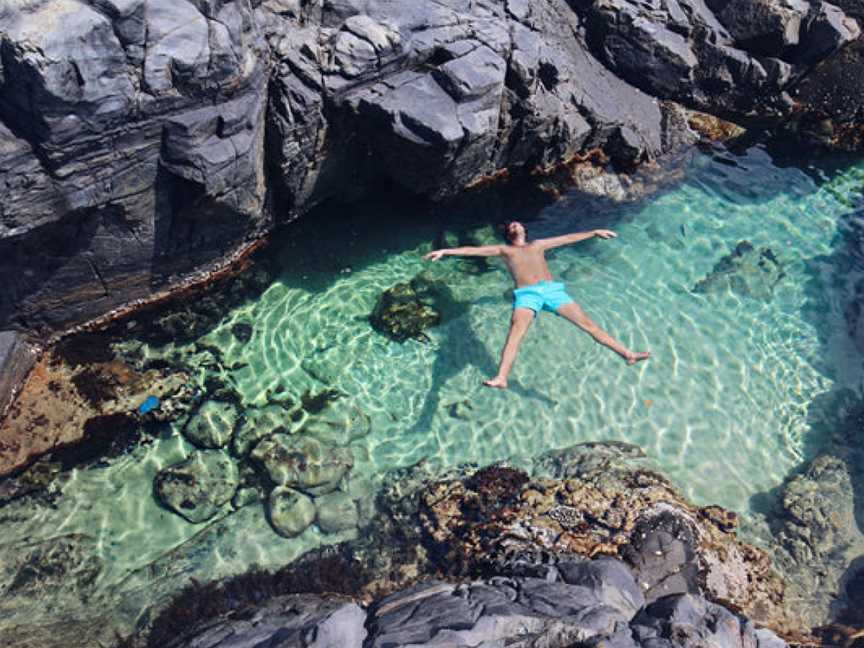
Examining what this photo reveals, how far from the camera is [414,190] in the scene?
11.0m

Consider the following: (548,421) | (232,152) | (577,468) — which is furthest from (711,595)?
(232,152)

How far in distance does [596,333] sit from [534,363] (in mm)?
1084

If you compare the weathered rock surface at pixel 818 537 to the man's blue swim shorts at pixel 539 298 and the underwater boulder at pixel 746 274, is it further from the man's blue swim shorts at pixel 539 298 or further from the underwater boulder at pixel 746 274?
the man's blue swim shorts at pixel 539 298

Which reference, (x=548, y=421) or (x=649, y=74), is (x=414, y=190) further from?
(x=649, y=74)

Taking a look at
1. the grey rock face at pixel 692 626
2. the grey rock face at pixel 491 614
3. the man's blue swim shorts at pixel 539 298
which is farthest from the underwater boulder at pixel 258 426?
the grey rock face at pixel 692 626

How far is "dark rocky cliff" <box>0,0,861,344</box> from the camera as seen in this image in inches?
293

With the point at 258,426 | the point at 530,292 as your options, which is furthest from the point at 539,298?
the point at 258,426

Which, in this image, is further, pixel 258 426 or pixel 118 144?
pixel 258 426

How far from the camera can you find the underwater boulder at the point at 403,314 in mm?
10266

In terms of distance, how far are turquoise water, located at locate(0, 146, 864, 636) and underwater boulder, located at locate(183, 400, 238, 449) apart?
0.65ft

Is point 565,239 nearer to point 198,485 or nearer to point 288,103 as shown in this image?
point 288,103

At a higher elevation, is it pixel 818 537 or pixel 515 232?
pixel 515 232

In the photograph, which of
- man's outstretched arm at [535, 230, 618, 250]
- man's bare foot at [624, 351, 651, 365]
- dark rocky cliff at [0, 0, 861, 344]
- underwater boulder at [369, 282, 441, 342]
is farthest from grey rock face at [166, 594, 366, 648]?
man's outstretched arm at [535, 230, 618, 250]

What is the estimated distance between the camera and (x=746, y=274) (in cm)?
1159
